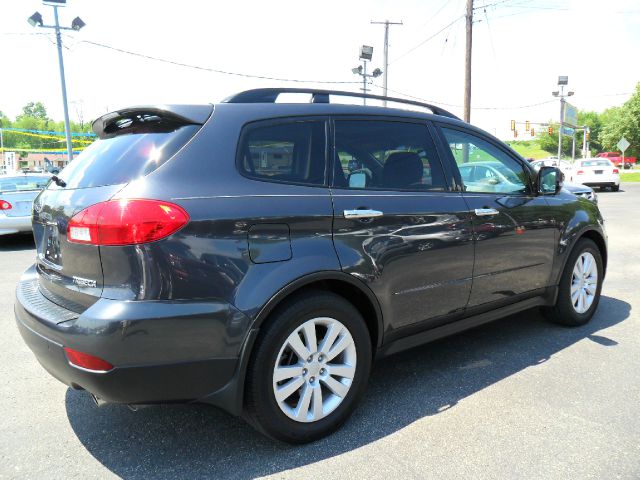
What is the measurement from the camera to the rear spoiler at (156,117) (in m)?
2.50

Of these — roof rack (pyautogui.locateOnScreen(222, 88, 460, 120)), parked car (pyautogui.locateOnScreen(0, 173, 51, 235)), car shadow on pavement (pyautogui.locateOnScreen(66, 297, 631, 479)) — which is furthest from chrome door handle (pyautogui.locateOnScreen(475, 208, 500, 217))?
parked car (pyautogui.locateOnScreen(0, 173, 51, 235))

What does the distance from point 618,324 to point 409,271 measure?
9.07ft

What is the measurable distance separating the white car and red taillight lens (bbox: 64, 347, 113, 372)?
25188mm

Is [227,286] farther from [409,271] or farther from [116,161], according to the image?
[409,271]

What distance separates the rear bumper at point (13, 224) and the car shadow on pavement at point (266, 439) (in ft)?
24.2

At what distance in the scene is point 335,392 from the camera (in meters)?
2.76

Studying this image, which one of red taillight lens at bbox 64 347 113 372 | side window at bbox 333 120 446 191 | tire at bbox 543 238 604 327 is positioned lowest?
tire at bbox 543 238 604 327

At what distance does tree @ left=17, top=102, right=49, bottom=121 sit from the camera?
133625 millimetres

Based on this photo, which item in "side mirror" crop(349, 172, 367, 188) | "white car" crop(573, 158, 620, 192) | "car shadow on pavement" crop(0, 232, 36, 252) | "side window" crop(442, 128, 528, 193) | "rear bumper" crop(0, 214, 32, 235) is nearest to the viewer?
"side mirror" crop(349, 172, 367, 188)

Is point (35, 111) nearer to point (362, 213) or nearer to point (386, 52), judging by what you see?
point (386, 52)

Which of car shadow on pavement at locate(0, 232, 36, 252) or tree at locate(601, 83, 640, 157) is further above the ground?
tree at locate(601, 83, 640, 157)

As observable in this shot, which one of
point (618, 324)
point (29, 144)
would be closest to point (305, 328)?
point (618, 324)

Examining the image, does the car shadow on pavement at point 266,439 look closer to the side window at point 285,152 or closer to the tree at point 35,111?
the side window at point 285,152

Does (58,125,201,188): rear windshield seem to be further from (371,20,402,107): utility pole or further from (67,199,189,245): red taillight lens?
(371,20,402,107): utility pole
